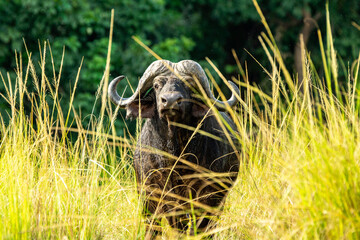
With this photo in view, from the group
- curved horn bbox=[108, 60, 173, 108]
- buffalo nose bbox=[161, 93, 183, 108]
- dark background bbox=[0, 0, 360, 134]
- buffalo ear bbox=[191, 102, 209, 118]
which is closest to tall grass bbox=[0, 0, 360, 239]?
buffalo nose bbox=[161, 93, 183, 108]

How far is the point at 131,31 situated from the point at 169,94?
8.23 m

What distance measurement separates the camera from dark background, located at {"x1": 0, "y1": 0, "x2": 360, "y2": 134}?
1046 cm

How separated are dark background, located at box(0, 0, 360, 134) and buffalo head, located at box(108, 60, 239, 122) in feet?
16.8

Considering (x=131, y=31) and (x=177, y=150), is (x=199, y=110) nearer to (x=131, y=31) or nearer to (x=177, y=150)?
(x=177, y=150)

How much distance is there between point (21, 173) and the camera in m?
3.87

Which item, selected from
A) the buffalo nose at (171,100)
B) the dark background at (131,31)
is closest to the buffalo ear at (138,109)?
the buffalo nose at (171,100)

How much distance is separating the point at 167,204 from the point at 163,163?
1.12 ft

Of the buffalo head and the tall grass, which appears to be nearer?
the tall grass

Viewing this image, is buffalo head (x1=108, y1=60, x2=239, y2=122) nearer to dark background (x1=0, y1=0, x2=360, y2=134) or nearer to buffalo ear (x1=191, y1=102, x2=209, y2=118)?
buffalo ear (x1=191, y1=102, x2=209, y2=118)

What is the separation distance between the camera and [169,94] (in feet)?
13.3

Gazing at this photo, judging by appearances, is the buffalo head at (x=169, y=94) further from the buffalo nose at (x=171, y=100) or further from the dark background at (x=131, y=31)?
the dark background at (x=131, y=31)

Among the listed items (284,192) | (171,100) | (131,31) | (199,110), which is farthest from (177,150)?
(131,31)

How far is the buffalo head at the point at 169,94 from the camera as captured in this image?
4.11 meters

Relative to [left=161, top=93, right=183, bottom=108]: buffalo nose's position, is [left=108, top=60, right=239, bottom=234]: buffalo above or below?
below
